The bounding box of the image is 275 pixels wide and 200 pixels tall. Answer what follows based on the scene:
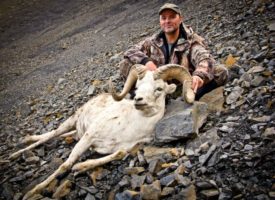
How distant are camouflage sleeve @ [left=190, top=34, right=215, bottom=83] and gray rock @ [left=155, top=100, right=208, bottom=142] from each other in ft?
2.12

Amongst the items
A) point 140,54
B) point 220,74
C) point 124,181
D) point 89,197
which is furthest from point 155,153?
point 140,54

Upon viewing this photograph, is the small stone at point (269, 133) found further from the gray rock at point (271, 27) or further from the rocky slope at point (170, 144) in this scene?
the gray rock at point (271, 27)

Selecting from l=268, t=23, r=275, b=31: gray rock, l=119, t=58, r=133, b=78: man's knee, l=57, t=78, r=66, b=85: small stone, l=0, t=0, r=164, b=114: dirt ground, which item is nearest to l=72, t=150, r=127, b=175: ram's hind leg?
l=119, t=58, r=133, b=78: man's knee

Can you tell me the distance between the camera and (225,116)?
216 inches

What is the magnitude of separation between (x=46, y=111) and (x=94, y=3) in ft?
60.4

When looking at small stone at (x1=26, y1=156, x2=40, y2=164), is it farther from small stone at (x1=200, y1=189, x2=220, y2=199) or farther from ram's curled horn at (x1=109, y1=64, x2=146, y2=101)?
small stone at (x1=200, y1=189, x2=220, y2=199)

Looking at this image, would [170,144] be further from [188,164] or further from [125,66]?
[125,66]

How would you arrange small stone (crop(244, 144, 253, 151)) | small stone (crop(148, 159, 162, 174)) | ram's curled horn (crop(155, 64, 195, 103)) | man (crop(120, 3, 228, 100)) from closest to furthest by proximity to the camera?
1. small stone (crop(244, 144, 253, 151))
2. small stone (crop(148, 159, 162, 174))
3. ram's curled horn (crop(155, 64, 195, 103))
4. man (crop(120, 3, 228, 100))

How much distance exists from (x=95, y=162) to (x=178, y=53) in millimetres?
2761

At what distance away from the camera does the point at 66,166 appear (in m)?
5.37

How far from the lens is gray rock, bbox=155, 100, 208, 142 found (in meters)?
5.06

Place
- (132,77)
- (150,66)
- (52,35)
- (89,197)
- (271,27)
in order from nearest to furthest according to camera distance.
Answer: (89,197) → (132,77) → (150,66) → (271,27) → (52,35)

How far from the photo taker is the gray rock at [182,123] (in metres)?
5.06

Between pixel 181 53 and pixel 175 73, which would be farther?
pixel 181 53
